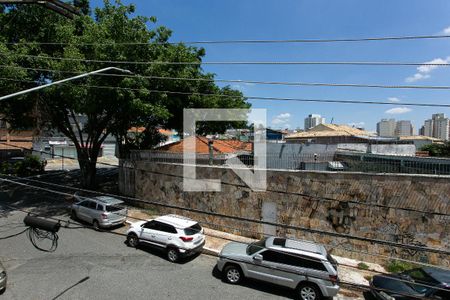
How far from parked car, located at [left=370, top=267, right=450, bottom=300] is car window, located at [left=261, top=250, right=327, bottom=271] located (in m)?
1.69

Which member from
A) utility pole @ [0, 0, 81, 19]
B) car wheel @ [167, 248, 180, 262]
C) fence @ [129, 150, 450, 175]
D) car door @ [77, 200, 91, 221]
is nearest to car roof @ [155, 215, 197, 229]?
car wheel @ [167, 248, 180, 262]

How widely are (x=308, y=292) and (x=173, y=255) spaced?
17.1 feet

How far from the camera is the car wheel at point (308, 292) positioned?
381 inches

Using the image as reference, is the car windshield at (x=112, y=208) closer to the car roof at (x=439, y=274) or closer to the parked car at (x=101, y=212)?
the parked car at (x=101, y=212)

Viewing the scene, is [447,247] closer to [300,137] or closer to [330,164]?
[330,164]

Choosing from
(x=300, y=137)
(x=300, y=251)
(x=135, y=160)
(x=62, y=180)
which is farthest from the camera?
(x=300, y=137)

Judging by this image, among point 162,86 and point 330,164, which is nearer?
point 330,164

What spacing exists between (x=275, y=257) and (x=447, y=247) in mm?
7171

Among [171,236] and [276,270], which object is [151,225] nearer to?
[171,236]

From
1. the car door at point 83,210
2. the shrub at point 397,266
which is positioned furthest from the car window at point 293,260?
the car door at point 83,210

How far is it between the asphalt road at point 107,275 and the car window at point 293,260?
1.10 meters

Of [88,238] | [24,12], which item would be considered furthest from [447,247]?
[24,12]

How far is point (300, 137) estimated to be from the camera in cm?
3838

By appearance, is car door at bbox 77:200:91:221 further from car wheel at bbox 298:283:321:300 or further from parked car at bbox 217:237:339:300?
car wheel at bbox 298:283:321:300
